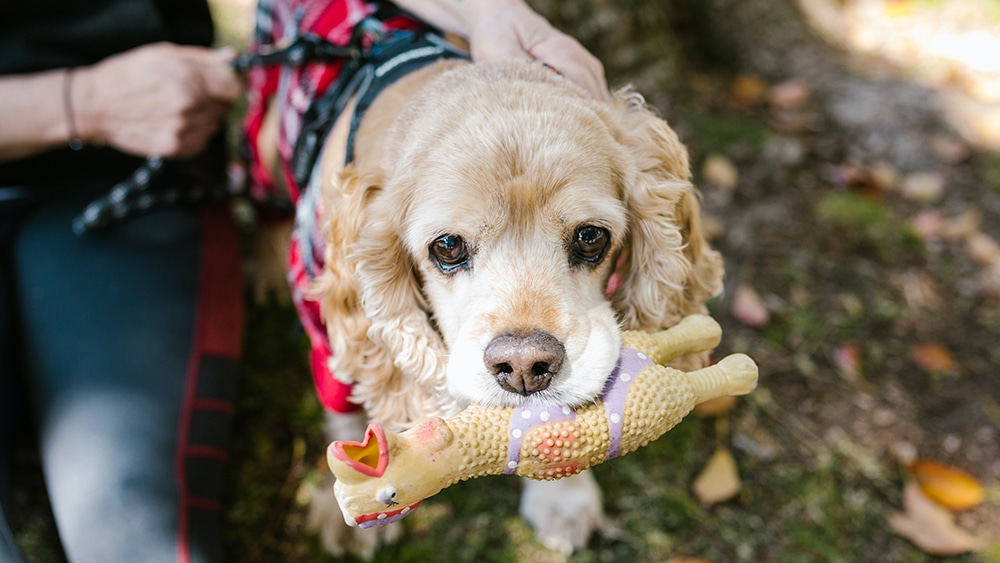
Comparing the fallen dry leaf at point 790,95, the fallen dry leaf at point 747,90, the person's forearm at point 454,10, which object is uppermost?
the person's forearm at point 454,10

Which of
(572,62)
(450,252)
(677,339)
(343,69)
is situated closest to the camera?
(677,339)

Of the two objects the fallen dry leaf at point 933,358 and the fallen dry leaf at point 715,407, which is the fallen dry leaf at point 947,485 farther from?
the fallen dry leaf at point 715,407

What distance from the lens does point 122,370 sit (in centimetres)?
219

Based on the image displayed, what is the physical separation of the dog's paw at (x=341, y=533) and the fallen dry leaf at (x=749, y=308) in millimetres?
1529

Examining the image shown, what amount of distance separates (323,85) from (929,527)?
2.28 meters

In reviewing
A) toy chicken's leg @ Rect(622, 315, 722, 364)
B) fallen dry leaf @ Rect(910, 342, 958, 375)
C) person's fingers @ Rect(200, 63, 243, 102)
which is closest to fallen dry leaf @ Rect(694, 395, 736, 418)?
fallen dry leaf @ Rect(910, 342, 958, 375)

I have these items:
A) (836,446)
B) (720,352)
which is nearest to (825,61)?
(720,352)

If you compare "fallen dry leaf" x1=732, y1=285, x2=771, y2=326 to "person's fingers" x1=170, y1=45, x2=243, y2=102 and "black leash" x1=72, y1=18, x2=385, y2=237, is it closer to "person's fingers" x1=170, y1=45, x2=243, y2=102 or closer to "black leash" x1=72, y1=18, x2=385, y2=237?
"black leash" x1=72, y1=18, x2=385, y2=237

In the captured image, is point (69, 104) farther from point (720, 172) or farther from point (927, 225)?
point (927, 225)

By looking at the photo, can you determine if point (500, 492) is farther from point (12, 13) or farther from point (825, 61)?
point (825, 61)

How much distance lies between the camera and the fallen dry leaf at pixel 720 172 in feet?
11.4

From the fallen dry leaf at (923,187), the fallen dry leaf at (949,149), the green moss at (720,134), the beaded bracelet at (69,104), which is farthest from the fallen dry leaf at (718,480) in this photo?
the beaded bracelet at (69,104)

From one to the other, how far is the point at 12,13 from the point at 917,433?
327cm

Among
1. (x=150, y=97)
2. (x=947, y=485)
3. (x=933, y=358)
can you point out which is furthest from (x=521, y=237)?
(x=933, y=358)
